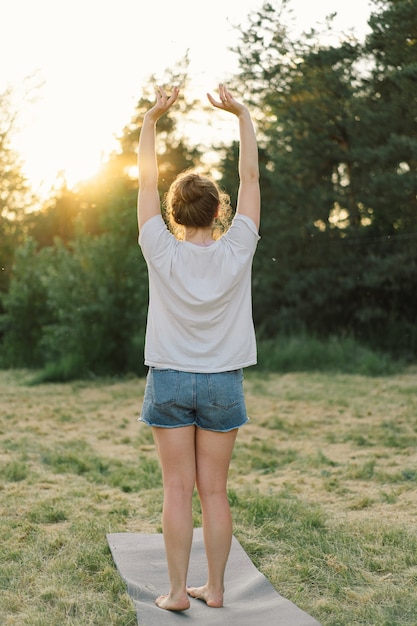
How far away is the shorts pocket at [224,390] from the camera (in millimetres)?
2801

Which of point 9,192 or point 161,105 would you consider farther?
point 9,192

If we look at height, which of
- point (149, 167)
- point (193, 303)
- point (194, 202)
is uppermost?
point (149, 167)

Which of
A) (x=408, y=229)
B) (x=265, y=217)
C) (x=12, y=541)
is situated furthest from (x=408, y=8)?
(x=12, y=541)

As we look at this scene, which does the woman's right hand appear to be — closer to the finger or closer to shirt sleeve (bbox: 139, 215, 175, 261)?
the finger

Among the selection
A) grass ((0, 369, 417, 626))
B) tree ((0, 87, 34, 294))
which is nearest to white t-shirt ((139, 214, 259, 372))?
grass ((0, 369, 417, 626))

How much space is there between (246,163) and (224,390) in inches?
34.8

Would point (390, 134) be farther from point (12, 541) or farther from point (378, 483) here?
point (12, 541)

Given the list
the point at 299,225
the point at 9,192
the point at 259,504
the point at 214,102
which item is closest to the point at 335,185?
the point at 299,225

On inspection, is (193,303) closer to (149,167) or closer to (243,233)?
(243,233)

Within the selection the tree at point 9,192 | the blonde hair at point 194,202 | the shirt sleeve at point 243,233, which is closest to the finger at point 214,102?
the blonde hair at point 194,202

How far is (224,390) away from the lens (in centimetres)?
282

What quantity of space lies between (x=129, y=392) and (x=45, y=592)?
752cm

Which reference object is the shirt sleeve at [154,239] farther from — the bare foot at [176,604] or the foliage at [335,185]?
the foliage at [335,185]

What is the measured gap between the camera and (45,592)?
3275 millimetres
